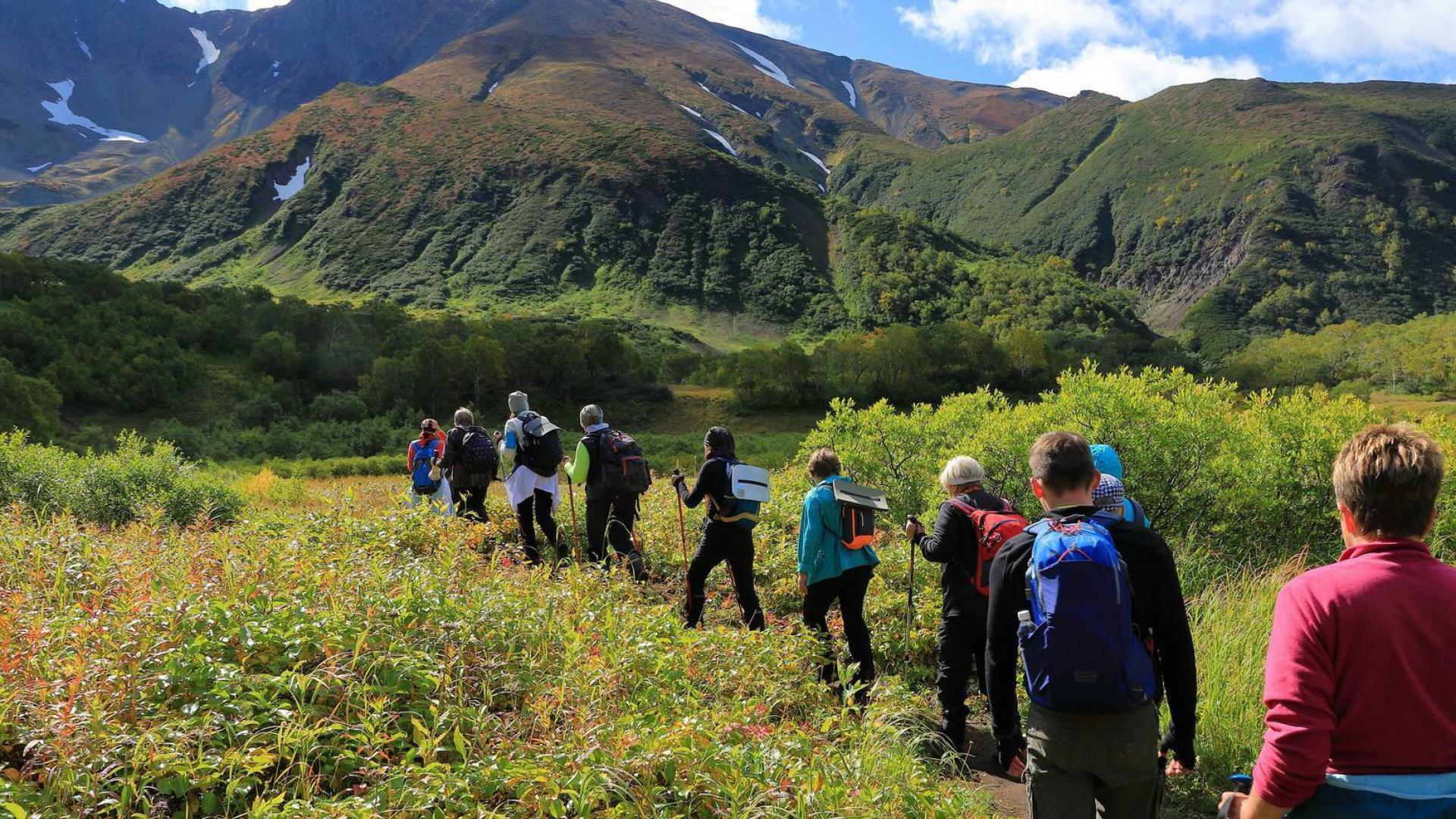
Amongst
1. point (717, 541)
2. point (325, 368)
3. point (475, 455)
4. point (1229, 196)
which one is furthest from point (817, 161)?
point (717, 541)

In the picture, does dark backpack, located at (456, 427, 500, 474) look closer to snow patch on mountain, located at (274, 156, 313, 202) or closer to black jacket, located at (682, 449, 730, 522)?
black jacket, located at (682, 449, 730, 522)

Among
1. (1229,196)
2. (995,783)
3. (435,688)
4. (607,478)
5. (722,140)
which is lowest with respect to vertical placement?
(995,783)

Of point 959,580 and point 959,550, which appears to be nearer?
point 959,550

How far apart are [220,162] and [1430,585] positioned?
136 m

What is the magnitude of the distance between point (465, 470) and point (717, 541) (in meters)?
3.72

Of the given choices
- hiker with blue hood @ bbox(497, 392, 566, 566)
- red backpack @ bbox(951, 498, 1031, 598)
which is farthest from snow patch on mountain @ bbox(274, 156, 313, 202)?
red backpack @ bbox(951, 498, 1031, 598)

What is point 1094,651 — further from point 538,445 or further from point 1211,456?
point 1211,456

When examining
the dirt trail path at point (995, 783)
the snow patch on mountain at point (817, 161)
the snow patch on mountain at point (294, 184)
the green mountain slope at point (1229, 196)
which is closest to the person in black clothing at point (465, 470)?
the dirt trail path at point (995, 783)

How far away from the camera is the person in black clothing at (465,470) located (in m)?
8.23

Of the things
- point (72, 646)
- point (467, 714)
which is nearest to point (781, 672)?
point (467, 714)

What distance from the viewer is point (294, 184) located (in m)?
106

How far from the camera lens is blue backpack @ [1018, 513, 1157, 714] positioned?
255 cm

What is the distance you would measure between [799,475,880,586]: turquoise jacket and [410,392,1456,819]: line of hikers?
0.57m

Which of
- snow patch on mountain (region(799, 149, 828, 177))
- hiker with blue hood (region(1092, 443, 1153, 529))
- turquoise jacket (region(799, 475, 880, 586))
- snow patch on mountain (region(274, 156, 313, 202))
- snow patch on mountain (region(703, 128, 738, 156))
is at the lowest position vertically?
turquoise jacket (region(799, 475, 880, 586))
